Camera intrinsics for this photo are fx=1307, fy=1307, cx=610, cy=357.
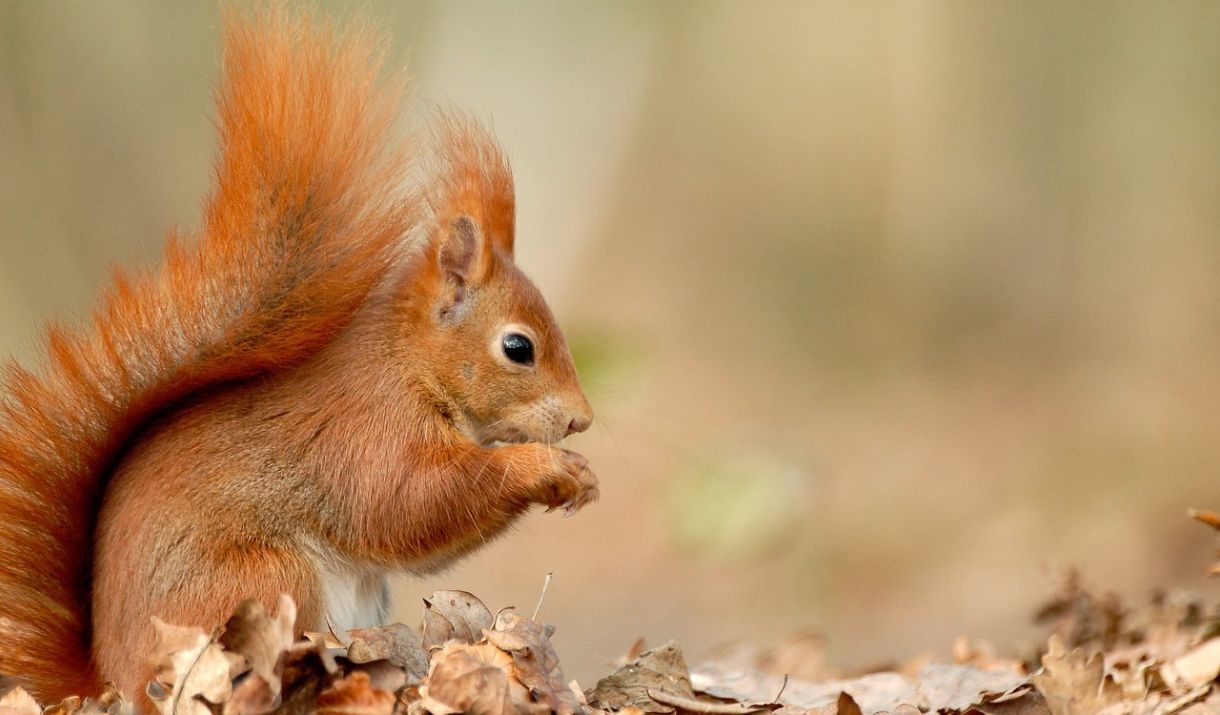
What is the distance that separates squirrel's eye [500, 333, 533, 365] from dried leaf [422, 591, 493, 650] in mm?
410

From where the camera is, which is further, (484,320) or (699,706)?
(484,320)

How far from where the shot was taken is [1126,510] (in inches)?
188

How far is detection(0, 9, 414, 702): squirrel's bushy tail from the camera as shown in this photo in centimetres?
196

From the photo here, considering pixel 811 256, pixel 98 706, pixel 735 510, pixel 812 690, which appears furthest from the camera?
pixel 811 256

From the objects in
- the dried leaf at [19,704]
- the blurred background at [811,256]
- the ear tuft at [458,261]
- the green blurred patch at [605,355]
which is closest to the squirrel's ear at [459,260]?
the ear tuft at [458,261]

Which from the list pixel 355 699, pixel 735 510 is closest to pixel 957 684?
pixel 355 699

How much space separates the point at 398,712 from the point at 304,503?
1.63 ft

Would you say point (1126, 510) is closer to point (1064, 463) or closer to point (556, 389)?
point (1064, 463)

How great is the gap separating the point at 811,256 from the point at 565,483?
15.8 ft

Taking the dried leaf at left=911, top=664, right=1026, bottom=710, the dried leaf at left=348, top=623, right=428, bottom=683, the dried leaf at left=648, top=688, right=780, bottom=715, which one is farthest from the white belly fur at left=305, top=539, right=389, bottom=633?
the dried leaf at left=911, top=664, right=1026, bottom=710

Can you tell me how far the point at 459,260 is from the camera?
2.21m

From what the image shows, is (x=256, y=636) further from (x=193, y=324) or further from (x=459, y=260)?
(x=459, y=260)

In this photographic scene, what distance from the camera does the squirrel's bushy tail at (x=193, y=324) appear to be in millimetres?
1957

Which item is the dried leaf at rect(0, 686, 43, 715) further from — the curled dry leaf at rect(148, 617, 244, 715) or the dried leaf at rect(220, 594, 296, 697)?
the dried leaf at rect(220, 594, 296, 697)
